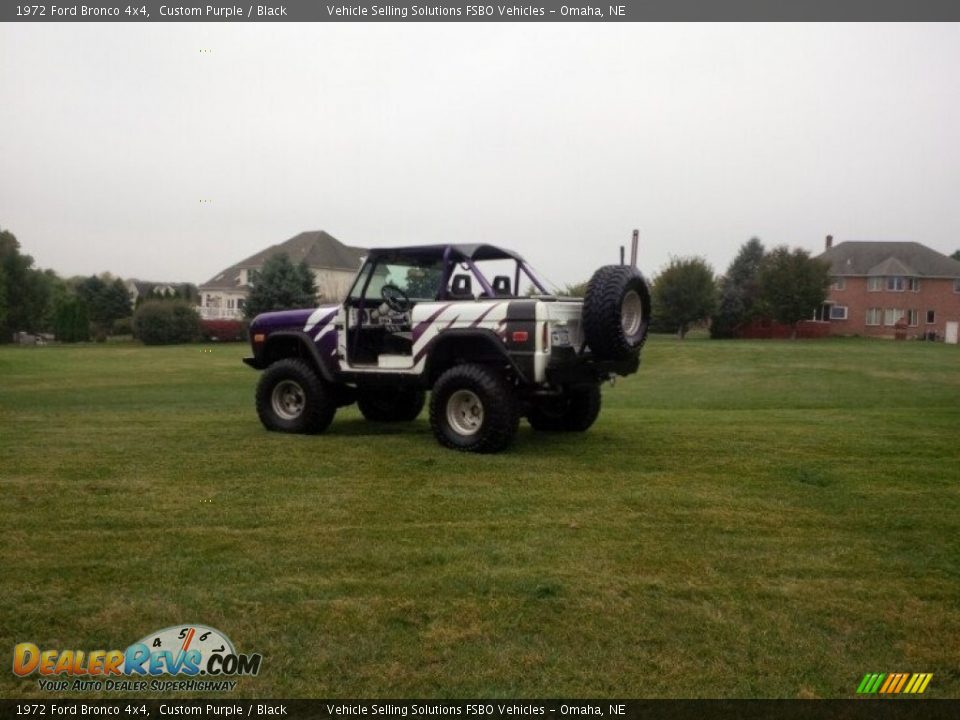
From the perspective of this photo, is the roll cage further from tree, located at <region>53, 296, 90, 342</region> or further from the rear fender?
tree, located at <region>53, 296, 90, 342</region>

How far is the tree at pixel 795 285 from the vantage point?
59.2 meters

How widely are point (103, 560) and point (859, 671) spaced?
13.6 ft

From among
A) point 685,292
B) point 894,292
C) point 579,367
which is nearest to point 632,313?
point 579,367

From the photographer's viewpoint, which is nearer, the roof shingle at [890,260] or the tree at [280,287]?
the tree at [280,287]

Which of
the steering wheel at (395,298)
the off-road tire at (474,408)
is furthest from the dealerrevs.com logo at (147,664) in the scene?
the steering wheel at (395,298)

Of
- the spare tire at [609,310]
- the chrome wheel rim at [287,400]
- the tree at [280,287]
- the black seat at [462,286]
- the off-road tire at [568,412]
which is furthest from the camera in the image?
the tree at [280,287]

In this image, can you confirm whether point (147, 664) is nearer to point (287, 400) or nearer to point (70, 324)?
point (287, 400)

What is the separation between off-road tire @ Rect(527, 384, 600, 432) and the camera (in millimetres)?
11182

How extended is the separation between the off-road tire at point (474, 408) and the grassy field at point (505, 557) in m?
0.24

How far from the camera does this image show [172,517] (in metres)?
6.46

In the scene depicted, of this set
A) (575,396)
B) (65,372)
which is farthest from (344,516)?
(65,372)

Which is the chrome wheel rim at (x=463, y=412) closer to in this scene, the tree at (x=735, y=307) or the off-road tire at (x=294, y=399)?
the off-road tire at (x=294, y=399)

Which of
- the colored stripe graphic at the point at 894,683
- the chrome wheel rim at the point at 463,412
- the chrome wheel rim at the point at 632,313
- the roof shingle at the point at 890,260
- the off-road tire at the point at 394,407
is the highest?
the roof shingle at the point at 890,260

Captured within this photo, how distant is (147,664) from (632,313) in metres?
6.86
